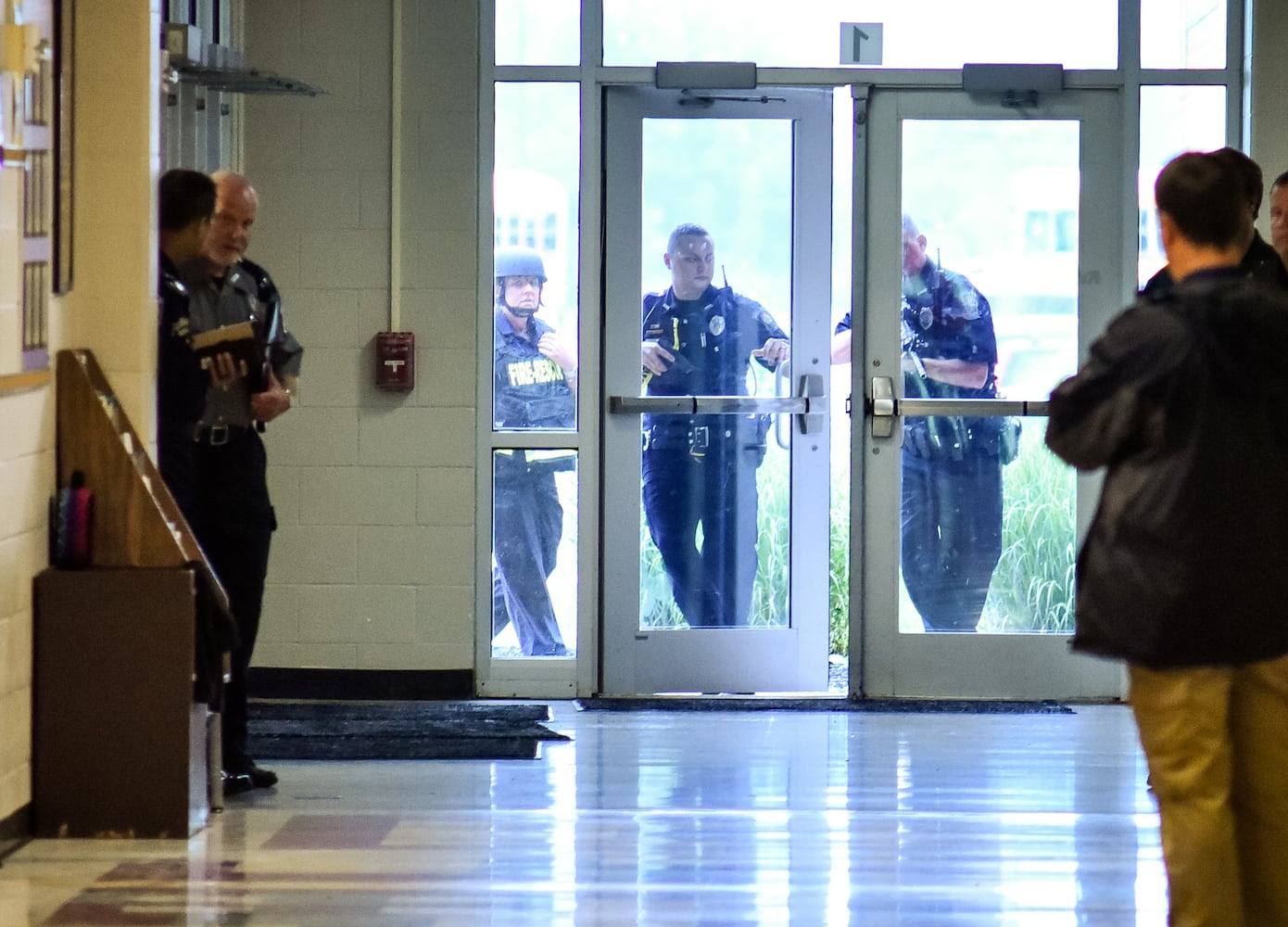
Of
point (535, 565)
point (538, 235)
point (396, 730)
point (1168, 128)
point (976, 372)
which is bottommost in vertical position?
point (396, 730)

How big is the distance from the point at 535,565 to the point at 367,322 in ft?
3.50

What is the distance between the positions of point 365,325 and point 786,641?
1910 millimetres

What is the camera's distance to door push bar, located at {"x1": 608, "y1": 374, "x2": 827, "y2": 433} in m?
6.52

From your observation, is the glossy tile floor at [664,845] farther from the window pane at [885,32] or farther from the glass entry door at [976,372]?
the window pane at [885,32]

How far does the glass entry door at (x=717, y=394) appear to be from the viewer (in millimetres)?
6527

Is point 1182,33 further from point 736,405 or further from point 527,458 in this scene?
point 527,458

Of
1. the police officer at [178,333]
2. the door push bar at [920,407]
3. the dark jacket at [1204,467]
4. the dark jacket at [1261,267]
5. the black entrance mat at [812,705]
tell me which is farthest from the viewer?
the door push bar at [920,407]

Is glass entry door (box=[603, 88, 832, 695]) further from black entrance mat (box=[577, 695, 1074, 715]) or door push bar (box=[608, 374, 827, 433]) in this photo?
black entrance mat (box=[577, 695, 1074, 715])

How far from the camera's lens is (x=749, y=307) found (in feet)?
21.6

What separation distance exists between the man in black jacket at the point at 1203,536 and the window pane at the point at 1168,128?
12.3ft

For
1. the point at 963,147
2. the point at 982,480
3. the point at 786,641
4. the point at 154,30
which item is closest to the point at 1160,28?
the point at 963,147

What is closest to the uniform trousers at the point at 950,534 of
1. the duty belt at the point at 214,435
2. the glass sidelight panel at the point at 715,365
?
the glass sidelight panel at the point at 715,365

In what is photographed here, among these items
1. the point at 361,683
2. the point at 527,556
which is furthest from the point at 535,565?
the point at 361,683

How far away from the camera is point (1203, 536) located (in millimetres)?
2818
